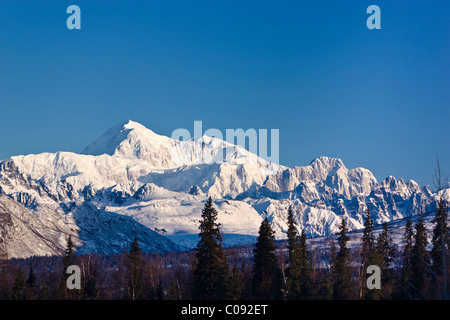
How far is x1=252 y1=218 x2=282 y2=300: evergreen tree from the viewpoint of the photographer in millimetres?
90375

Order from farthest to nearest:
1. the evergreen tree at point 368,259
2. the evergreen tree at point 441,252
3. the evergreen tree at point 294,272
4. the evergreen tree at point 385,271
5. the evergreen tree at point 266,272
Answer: the evergreen tree at point 385,271
the evergreen tree at point 294,272
the evergreen tree at point 266,272
the evergreen tree at point 368,259
the evergreen tree at point 441,252

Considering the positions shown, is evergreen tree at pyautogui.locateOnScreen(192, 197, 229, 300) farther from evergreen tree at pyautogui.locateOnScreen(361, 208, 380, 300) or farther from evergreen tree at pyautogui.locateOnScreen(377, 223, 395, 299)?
evergreen tree at pyautogui.locateOnScreen(377, 223, 395, 299)

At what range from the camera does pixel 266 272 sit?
3644 inches

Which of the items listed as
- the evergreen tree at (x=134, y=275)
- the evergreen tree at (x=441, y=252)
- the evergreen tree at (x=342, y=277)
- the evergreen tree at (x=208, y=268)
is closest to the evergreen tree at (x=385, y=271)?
the evergreen tree at (x=342, y=277)

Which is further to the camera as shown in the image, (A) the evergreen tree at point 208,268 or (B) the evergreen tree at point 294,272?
(B) the evergreen tree at point 294,272

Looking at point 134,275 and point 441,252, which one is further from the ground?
point 441,252

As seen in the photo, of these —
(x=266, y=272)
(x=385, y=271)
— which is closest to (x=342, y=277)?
(x=385, y=271)

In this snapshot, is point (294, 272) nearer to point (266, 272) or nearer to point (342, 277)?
point (266, 272)

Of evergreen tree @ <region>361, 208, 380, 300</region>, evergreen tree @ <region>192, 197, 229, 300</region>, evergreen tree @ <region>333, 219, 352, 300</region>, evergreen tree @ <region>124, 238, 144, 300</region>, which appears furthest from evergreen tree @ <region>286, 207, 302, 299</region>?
evergreen tree @ <region>124, 238, 144, 300</region>

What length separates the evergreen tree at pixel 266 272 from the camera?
90375mm

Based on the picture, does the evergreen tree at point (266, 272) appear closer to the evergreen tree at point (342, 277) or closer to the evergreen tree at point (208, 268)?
the evergreen tree at point (208, 268)
